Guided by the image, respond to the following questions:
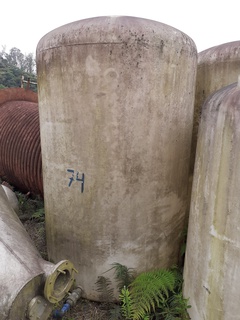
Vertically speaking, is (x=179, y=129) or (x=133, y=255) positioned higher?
(x=179, y=129)

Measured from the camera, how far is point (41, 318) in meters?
2.34

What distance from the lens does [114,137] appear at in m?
3.07

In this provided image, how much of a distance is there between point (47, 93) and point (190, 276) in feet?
8.92

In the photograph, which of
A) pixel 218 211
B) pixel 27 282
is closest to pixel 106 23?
pixel 218 211

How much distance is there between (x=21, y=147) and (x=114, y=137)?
3.53 meters

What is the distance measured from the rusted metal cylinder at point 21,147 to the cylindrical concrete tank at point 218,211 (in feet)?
12.4

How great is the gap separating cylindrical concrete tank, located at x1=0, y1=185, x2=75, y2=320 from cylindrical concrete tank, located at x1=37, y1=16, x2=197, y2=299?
968 millimetres

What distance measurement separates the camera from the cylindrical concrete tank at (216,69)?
12.9ft

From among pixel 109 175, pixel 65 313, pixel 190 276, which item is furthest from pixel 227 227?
pixel 65 313

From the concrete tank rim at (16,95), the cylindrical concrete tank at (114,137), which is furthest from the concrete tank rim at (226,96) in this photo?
the concrete tank rim at (16,95)

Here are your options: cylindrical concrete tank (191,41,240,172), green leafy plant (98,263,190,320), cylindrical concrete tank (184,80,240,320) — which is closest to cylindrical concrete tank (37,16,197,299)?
green leafy plant (98,263,190,320)

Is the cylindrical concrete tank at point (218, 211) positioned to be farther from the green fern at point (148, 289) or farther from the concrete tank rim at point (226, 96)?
the green fern at point (148, 289)

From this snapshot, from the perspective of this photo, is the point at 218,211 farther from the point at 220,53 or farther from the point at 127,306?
the point at 220,53

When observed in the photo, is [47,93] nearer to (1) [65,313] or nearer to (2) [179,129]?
(2) [179,129]
